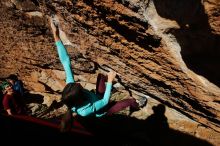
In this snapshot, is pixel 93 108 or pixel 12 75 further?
pixel 12 75

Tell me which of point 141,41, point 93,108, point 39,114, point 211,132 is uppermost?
point 141,41

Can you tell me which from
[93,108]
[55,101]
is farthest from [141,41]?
[55,101]

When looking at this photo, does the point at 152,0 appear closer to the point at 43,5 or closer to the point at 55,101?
the point at 43,5

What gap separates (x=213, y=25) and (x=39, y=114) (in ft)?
16.1

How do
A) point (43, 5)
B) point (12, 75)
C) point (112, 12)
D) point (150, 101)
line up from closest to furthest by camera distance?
point (112, 12) → point (43, 5) → point (150, 101) → point (12, 75)

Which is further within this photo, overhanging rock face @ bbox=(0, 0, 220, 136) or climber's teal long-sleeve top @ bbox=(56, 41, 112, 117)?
climber's teal long-sleeve top @ bbox=(56, 41, 112, 117)

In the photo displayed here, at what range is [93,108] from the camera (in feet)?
14.4

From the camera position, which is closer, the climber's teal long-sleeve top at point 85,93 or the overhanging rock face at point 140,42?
the overhanging rock face at point 140,42

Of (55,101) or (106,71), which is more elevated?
(106,71)

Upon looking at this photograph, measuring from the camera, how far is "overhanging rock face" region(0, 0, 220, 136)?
11.4 ft

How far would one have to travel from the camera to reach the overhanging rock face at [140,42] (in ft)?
11.4

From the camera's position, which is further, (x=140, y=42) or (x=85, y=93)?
(x=85, y=93)

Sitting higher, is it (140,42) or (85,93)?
(140,42)

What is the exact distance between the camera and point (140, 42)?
4.14 meters
